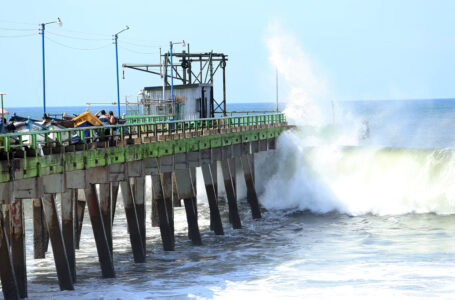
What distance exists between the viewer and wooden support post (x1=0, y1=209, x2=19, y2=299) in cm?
2128

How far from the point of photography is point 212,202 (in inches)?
1391

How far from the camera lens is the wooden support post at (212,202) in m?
35.2

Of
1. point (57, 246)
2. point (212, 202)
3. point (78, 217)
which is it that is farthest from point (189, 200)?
point (57, 246)

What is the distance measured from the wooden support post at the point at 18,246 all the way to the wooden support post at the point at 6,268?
3.20ft

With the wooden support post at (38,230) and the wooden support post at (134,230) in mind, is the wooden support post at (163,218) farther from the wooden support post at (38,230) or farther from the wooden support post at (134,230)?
the wooden support post at (38,230)

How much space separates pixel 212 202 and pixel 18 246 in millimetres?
13720

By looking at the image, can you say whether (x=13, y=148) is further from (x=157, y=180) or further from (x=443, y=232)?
(x=443, y=232)

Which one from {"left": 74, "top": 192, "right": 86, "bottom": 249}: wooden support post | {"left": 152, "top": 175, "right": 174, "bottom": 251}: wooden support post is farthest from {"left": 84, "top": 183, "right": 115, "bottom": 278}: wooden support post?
{"left": 152, "top": 175, "right": 174, "bottom": 251}: wooden support post

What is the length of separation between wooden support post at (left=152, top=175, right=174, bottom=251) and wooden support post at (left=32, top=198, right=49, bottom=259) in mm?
4214

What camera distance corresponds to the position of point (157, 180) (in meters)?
31.4

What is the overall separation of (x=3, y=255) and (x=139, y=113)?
93.5 feet

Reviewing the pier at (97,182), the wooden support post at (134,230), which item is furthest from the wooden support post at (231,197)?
the wooden support post at (134,230)

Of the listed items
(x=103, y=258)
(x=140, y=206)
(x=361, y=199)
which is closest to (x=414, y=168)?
(x=361, y=199)

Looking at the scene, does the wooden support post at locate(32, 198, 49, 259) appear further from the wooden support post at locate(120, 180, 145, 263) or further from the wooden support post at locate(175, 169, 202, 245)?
the wooden support post at locate(175, 169, 202, 245)
